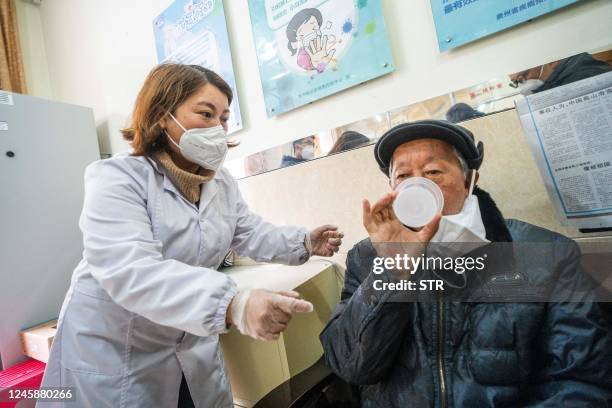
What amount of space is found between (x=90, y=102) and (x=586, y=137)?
9.49 feet

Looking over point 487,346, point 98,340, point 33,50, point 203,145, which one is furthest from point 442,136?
point 33,50

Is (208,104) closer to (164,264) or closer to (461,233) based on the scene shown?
(164,264)

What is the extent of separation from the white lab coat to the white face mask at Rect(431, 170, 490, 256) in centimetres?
41

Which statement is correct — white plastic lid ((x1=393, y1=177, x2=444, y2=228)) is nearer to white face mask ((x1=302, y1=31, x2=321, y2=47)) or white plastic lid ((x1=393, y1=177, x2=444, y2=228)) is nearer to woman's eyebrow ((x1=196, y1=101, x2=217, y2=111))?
woman's eyebrow ((x1=196, y1=101, x2=217, y2=111))

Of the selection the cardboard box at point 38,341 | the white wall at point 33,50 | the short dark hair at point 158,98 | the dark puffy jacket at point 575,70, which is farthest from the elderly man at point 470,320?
the white wall at point 33,50

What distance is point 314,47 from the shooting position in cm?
110

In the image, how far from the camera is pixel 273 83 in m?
1.23

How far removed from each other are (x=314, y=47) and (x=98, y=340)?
46.4 inches

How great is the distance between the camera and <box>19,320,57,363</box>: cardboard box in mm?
1359

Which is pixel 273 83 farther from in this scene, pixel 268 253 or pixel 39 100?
pixel 39 100

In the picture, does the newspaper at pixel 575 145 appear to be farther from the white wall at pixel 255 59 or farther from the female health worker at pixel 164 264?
the female health worker at pixel 164 264

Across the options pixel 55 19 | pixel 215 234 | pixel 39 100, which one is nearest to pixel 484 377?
pixel 215 234

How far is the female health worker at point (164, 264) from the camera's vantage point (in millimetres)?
521

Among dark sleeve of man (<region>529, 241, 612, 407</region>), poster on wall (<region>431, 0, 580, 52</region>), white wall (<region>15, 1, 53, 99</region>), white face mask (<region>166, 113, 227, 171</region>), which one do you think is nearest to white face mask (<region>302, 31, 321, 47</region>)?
poster on wall (<region>431, 0, 580, 52</region>)
